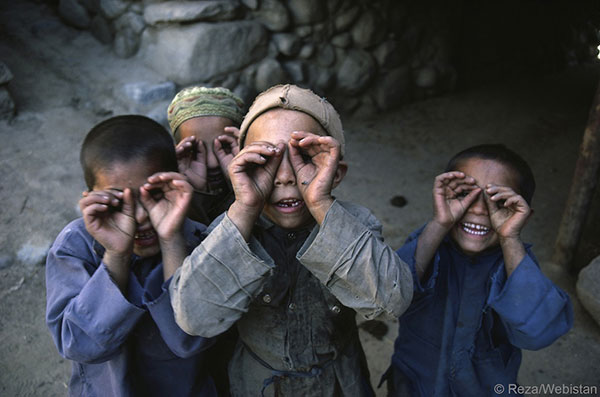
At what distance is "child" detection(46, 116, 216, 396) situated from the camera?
1.29 metres

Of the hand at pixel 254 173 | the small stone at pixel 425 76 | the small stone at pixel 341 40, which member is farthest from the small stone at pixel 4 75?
the small stone at pixel 425 76

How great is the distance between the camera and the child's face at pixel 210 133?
2139mm

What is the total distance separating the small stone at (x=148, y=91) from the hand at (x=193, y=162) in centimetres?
203

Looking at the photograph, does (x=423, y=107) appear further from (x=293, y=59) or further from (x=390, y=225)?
(x=390, y=225)

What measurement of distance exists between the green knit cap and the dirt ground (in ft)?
4.04

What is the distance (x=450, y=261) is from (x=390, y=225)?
83.6 inches

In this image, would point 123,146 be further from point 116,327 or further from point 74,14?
point 74,14

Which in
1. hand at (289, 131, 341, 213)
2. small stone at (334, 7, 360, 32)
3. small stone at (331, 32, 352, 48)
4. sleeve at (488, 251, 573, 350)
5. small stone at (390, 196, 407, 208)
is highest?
hand at (289, 131, 341, 213)

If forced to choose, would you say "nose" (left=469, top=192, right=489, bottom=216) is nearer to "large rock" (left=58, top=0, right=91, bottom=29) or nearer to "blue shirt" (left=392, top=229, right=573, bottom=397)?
"blue shirt" (left=392, top=229, right=573, bottom=397)

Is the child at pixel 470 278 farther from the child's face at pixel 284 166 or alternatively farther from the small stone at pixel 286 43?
the small stone at pixel 286 43

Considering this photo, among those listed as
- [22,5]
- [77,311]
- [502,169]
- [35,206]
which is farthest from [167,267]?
[22,5]

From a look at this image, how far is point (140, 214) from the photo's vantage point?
1.37m

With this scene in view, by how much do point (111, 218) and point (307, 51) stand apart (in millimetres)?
3865

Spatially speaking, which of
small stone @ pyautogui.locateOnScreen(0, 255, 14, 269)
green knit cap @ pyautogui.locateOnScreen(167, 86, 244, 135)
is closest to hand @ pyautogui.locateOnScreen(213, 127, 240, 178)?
green knit cap @ pyautogui.locateOnScreen(167, 86, 244, 135)
